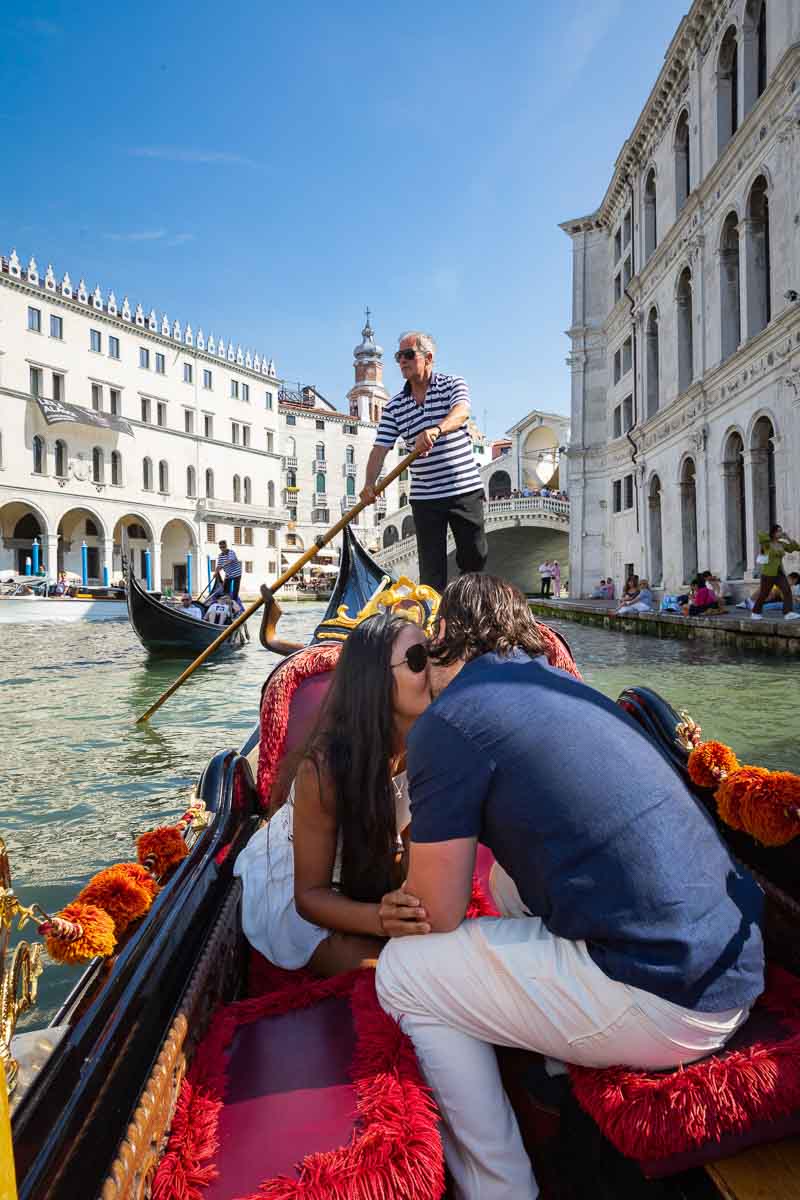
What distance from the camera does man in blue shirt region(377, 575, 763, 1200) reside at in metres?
0.62

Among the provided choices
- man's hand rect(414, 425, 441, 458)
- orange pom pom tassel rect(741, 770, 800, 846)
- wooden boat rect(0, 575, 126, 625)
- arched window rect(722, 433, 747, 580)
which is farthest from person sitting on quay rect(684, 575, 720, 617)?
wooden boat rect(0, 575, 126, 625)

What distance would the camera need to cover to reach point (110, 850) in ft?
6.08

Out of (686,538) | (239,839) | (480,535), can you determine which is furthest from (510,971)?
(686,538)

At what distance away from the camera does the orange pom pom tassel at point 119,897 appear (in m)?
0.74

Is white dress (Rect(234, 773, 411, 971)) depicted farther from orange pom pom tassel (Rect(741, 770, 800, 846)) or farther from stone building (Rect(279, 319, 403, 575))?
stone building (Rect(279, 319, 403, 575))

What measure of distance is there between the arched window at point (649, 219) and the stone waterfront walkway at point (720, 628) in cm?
479

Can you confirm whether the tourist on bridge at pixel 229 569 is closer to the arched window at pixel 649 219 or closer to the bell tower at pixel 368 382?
the arched window at pixel 649 219

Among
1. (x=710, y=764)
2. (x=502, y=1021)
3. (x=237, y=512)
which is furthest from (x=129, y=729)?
(x=237, y=512)

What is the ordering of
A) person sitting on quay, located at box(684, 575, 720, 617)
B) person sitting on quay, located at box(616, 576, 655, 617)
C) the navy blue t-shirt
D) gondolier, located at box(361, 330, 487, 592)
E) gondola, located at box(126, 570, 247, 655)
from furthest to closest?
person sitting on quay, located at box(616, 576, 655, 617) < person sitting on quay, located at box(684, 575, 720, 617) < gondola, located at box(126, 570, 247, 655) < gondolier, located at box(361, 330, 487, 592) < the navy blue t-shirt

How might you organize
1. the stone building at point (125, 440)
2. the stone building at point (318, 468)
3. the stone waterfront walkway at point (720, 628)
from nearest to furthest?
the stone waterfront walkway at point (720, 628)
the stone building at point (125, 440)
the stone building at point (318, 468)

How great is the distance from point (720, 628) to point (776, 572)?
1.96 ft

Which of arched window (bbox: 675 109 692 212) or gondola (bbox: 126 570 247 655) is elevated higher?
arched window (bbox: 675 109 692 212)

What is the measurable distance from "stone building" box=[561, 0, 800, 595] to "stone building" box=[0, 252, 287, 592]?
35.8 feet

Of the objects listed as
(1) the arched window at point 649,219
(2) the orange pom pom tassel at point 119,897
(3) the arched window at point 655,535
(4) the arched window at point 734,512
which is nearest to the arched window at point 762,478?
(4) the arched window at point 734,512
